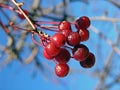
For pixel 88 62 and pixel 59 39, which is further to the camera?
pixel 88 62

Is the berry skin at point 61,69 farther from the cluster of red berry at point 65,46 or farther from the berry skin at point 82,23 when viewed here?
the berry skin at point 82,23

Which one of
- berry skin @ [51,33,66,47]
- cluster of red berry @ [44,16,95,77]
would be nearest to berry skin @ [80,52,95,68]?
cluster of red berry @ [44,16,95,77]

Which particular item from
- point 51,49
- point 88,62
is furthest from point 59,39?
point 88,62

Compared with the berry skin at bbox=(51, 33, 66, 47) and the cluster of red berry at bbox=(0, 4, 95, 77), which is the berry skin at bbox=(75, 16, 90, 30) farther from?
the berry skin at bbox=(51, 33, 66, 47)

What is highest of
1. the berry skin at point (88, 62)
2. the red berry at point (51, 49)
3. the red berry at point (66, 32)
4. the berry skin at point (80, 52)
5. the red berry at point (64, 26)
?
the red berry at point (64, 26)

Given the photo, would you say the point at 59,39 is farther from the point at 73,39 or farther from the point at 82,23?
the point at 82,23

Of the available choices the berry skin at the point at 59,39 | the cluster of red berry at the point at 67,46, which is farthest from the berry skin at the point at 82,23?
the berry skin at the point at 59,39
